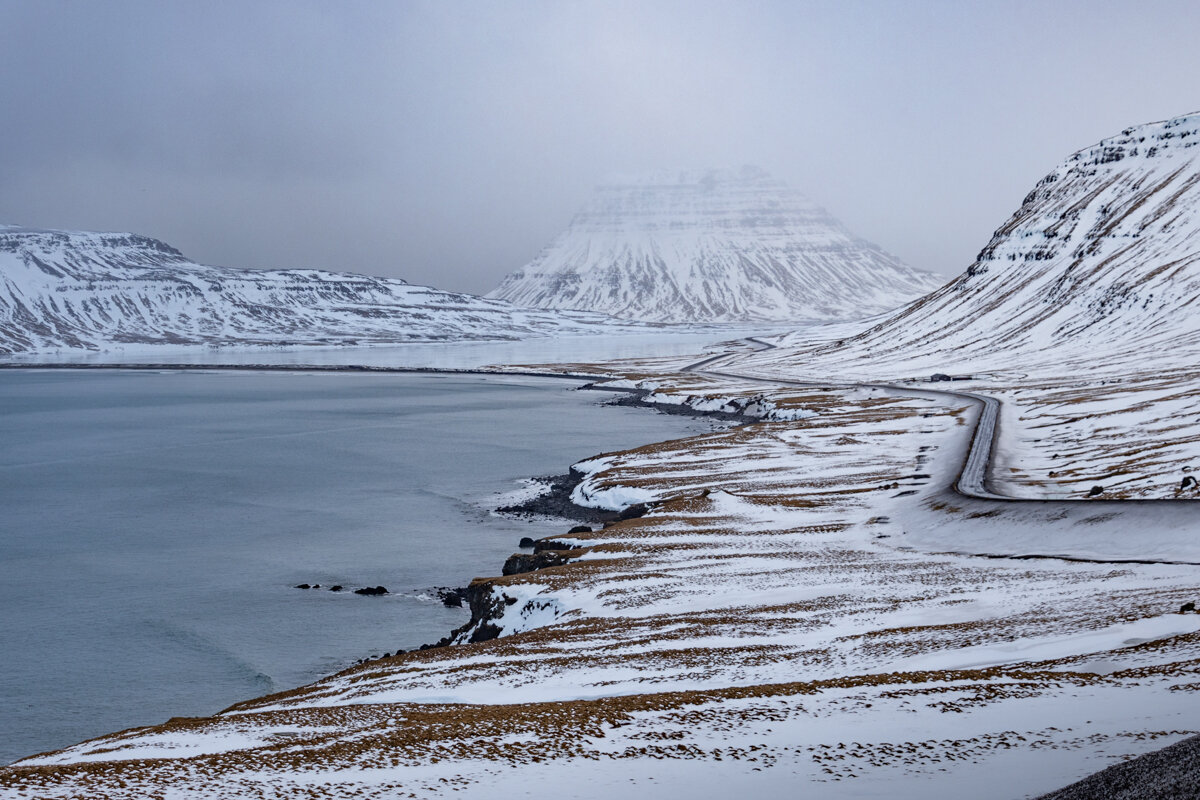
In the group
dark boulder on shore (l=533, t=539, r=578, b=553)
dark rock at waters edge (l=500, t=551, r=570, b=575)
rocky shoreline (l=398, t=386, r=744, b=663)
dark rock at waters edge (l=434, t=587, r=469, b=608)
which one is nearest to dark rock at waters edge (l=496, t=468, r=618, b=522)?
rocky shoreline (l=398, t=386, r=744, b=663)

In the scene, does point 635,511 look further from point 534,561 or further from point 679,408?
point 679,408

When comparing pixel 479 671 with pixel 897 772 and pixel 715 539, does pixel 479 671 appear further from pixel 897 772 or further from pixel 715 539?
pixel 715 539

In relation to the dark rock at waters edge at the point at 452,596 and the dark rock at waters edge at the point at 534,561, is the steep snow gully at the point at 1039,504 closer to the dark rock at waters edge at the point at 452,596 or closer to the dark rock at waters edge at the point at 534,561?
the dark rock at waters edge at the point at 534,561

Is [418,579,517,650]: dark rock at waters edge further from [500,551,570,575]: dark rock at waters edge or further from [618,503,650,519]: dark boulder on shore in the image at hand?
[618,503,650,519]: dark boulder on shore

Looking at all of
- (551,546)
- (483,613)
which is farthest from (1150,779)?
(551,546)

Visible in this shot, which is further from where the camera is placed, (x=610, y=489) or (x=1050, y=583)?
(x=610, y=489)

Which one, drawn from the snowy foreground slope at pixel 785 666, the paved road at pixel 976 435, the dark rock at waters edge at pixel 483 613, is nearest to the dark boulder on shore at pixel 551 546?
the snowy foreground slope at pixel 785 666

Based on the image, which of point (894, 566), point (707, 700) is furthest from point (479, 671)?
point (894, 566)
